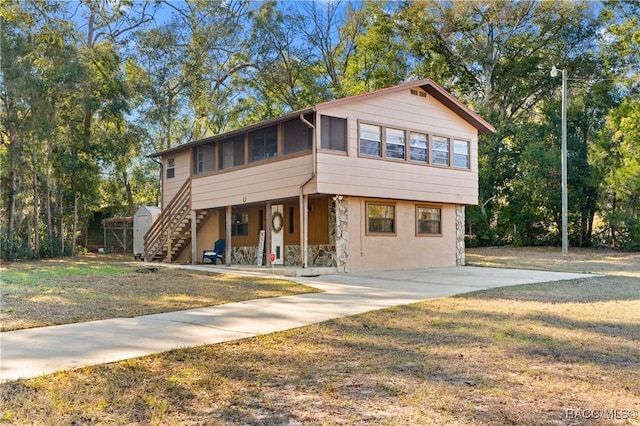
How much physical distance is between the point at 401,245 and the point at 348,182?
2.93 meters

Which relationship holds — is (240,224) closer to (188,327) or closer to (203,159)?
(203,159)

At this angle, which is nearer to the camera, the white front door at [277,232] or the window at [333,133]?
the window at [333,133]

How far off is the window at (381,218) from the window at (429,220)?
→ 107cm

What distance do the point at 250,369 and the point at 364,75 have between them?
2565cm

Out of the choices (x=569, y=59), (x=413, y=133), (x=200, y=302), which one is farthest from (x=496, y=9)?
(x=200, y=302)

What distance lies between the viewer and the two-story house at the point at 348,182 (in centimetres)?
1415

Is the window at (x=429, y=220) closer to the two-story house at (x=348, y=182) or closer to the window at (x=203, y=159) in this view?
the two-story house at (x=348, y=182)

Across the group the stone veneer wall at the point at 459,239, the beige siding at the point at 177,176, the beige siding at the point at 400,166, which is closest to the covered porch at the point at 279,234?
the beige siding at the point at 400,166

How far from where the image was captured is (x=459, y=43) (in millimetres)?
28625

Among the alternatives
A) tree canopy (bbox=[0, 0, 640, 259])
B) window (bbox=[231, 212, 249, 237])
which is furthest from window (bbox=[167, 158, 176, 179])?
window (bbox=[231, 212, 249, 237])

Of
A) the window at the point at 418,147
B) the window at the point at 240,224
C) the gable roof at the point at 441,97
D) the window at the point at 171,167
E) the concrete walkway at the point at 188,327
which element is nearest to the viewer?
the concrete walkway at the point at 188,327

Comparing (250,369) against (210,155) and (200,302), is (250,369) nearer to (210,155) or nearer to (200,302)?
(200,302)

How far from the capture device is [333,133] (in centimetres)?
1404

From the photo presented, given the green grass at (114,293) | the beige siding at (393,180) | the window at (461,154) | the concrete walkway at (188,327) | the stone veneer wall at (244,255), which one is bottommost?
the concrete walkway at (188,327)
